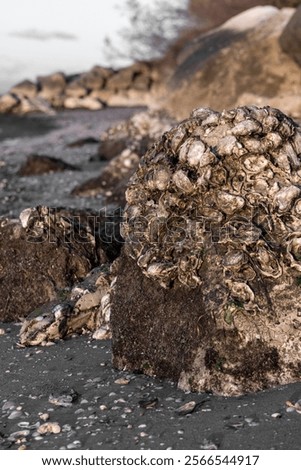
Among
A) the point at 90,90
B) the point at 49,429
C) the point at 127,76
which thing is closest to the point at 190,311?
the point at 49,429

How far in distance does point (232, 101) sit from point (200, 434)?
1286 cm

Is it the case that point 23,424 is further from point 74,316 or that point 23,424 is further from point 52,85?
point 52,85

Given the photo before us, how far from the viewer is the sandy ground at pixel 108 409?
398 centimetres

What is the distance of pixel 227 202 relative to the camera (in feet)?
15.7

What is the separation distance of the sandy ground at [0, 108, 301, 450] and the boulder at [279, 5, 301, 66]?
36.4 ft

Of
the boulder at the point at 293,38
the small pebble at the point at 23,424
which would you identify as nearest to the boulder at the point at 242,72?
the boulder at the point at 293,38

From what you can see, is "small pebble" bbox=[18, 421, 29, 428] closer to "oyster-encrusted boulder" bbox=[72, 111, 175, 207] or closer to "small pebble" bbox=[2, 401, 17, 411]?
"small pebble" bbox=[2, 401, 17, 411]

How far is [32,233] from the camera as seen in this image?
687 cm

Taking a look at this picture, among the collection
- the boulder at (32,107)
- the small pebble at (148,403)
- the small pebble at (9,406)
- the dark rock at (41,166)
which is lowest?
the small pebble at (9,406)

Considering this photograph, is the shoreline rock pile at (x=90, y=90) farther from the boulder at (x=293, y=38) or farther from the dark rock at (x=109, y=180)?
the dark rock at (x=109, y=180)

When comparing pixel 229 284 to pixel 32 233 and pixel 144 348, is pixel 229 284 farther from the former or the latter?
pixel 32 233

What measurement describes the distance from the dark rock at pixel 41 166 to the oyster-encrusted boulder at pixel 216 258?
9.06 metres

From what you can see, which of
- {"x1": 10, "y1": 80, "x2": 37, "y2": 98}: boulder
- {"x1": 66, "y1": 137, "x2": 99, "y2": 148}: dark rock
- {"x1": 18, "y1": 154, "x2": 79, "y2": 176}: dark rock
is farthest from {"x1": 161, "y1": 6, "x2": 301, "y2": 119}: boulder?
{"x1": 10, "y1": 80, "x2": 37, "y2": 98}: boulder

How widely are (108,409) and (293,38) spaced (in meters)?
12.6
